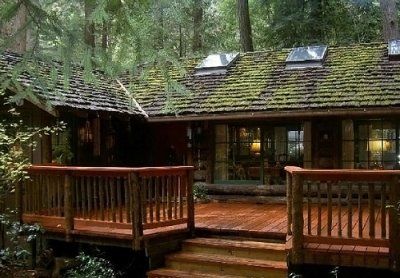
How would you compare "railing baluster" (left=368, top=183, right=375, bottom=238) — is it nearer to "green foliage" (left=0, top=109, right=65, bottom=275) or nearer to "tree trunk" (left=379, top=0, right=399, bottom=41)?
"green foliage" (left=0, top=109, right=65, bottom=275)

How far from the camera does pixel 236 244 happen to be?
7027 millimetres

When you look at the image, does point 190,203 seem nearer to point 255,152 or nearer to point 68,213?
point 68,213

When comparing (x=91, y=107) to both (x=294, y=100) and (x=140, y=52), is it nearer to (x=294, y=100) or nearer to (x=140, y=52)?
(x=294, y=100)

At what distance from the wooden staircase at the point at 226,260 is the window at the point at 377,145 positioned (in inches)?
164

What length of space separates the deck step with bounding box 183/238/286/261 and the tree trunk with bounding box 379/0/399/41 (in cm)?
1001

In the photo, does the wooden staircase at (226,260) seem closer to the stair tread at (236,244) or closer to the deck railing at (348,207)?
the stair tread at (236,244)

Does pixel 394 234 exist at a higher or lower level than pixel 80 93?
lower

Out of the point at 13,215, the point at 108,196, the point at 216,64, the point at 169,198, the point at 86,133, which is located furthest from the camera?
the point at 216,64

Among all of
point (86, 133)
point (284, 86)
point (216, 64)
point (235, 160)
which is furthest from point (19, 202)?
point (216, 64)

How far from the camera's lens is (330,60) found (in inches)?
463

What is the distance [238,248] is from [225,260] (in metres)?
0.29

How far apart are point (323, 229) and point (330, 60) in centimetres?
619

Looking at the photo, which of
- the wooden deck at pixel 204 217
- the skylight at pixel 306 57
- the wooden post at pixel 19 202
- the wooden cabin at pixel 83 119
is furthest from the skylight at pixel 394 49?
the wooden post at pixel 19 202

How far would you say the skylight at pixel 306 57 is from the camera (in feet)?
38.0
